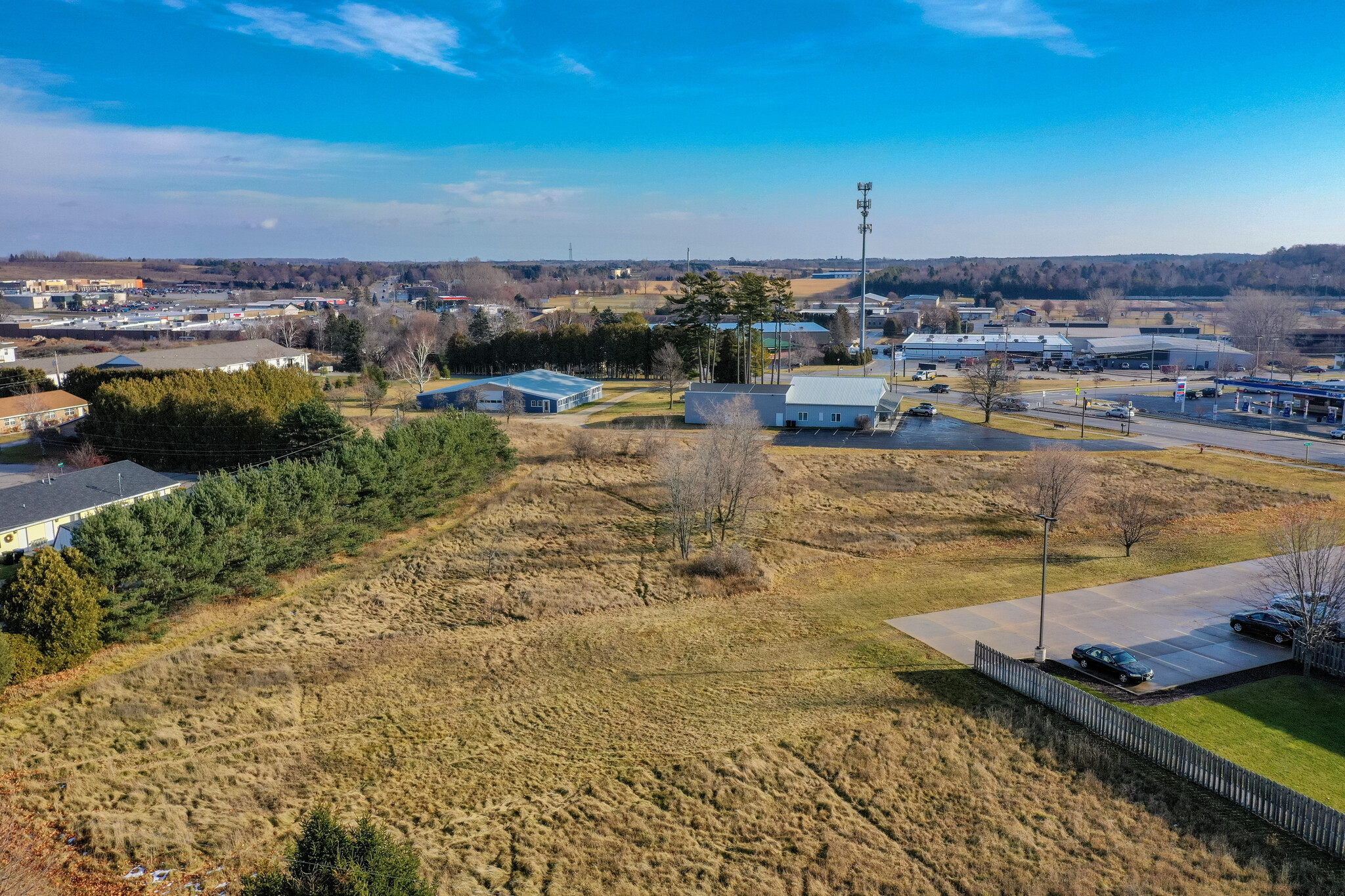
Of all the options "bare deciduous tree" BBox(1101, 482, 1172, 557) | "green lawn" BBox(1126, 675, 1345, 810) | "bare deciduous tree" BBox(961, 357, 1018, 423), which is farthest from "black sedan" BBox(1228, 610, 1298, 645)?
"bare deciduous tree" BBox(961, 357, 1018, 423)

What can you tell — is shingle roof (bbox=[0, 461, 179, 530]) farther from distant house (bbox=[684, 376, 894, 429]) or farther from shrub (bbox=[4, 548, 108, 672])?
distant house (bbox=[684, 376, 894, 429])

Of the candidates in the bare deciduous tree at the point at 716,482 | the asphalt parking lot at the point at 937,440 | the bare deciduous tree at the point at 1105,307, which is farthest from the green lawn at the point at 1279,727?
the bare deciduous tree at the point at 1105,307

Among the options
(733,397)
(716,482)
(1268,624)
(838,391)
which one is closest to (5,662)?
(716,482)

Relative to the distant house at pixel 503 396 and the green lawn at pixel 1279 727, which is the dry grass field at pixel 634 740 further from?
the distant house at pixel 503 396

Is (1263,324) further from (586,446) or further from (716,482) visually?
(716,482)

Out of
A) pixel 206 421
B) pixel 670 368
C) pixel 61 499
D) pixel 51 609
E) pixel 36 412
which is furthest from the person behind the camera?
pixel 670 368

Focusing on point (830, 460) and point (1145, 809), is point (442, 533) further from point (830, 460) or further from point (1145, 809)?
point (1145, 809)
